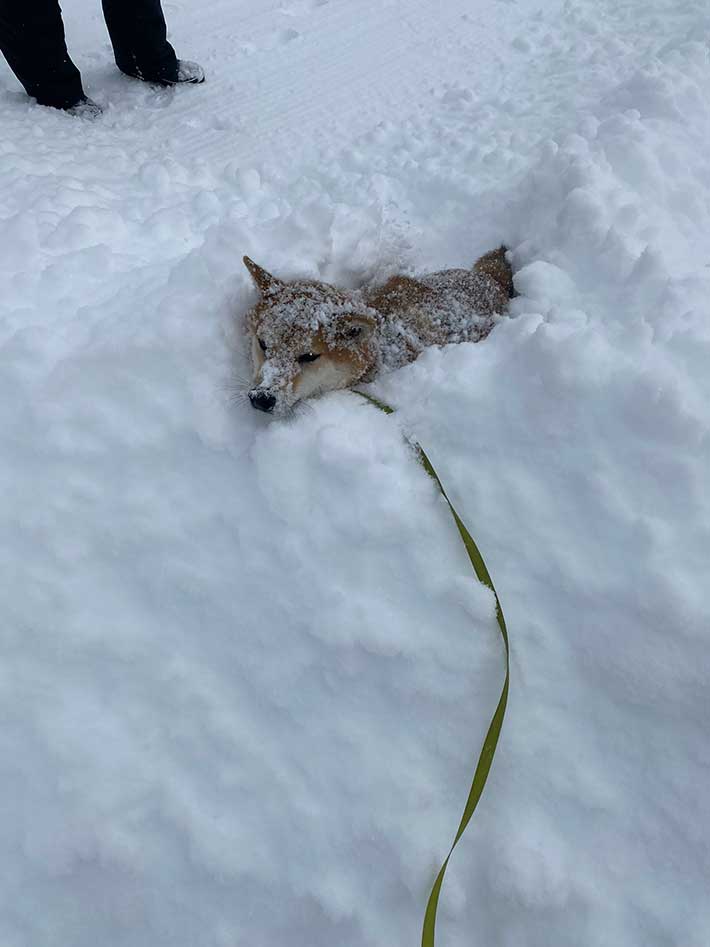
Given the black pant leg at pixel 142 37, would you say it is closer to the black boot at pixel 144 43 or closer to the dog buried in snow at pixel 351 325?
the black boot at pixel 144 43

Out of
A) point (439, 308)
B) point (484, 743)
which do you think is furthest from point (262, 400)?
point (484, 743)

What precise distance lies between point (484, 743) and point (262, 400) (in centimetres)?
126

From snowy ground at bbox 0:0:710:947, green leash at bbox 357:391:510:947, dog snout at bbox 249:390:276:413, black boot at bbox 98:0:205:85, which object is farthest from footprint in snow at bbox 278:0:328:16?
green leash at bbox 357:391:510:947

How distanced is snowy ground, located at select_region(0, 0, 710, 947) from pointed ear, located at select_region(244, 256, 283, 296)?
0.09 metres

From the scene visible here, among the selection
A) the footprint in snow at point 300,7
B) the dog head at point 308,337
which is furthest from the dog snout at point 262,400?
the footprint in snow at point 300,7

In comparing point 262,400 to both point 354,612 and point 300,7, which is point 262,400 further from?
point 300,7

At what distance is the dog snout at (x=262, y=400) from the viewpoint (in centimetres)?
215

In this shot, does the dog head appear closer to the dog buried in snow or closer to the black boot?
the dog buried in snow

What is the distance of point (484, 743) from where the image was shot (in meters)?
1.61

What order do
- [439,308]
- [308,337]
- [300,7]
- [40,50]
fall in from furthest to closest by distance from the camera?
[300,7], [40,50], [439,308], [308,337]

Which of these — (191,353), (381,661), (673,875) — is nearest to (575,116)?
(191,353)

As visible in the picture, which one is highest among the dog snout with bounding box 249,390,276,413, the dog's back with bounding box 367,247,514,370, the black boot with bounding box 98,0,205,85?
the black boot with bounding box 98,0,205,85

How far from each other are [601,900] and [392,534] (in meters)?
1.01

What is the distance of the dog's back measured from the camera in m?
2.70
